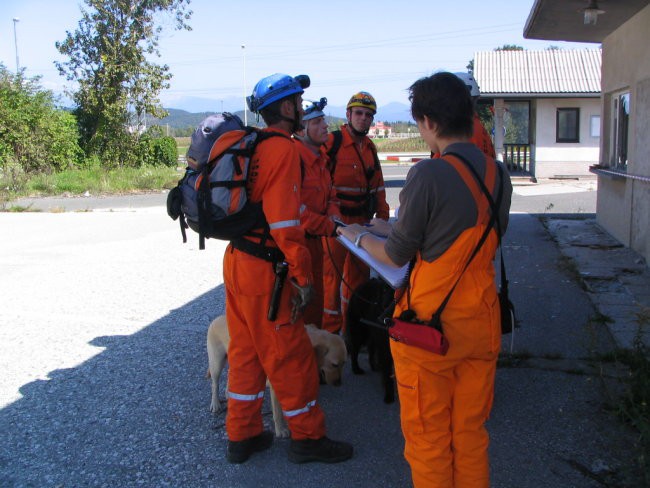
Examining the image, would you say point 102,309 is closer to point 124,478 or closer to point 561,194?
point 124,478

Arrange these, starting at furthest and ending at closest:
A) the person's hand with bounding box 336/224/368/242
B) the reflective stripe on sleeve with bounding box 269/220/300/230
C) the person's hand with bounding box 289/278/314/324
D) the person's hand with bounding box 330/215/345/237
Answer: the person's hand with bounding box 330/215/345/237 < the person's hand with bounding box 289/278/314/324 < the reflective stripe on sleeve with bounding box 269/220/300/230 < the person's hand with bounding box 336/224/368/242

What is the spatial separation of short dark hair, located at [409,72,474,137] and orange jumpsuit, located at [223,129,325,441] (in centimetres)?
92

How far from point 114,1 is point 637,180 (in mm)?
23965

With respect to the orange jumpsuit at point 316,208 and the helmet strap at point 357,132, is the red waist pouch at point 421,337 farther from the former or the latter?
the helmet strap at point 357,132

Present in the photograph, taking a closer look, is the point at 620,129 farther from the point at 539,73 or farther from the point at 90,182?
the point at 90,182

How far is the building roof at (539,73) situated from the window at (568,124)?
1.03m

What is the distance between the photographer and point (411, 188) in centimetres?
247

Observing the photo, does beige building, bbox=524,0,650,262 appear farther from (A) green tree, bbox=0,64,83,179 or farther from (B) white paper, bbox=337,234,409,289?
(A) green tree, bbox=0,64,83,179

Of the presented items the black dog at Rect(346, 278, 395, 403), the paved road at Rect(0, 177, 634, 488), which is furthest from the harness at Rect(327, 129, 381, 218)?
the paved road at Rect(0, 177, 634, 488)

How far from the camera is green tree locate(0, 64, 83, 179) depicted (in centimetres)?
2414

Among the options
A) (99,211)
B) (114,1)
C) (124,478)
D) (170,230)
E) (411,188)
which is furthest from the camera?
(114,1)

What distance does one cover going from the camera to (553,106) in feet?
72.2

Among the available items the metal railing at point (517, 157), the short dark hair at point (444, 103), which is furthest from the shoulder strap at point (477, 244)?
the metal railing at point (517, 157)

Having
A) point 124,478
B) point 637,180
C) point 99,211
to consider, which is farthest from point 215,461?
point 99,211
